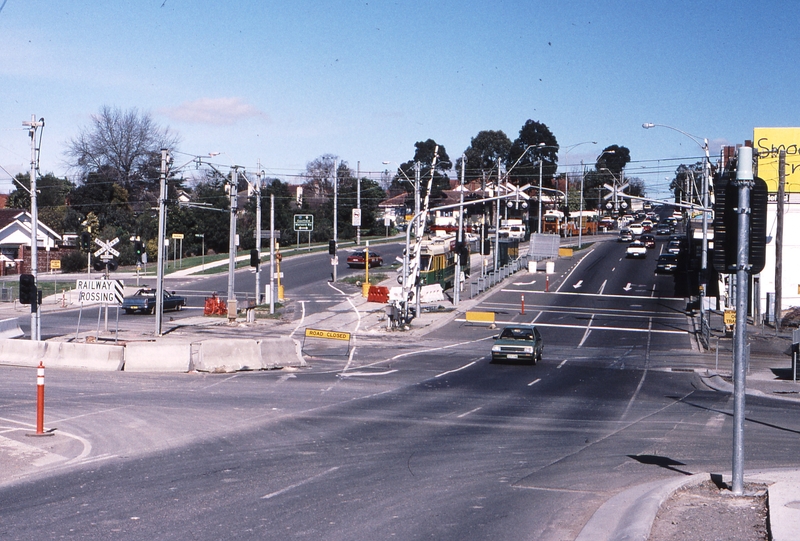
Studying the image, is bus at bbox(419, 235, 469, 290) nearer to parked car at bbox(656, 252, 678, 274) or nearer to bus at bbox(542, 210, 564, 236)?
parked car at bbox(656, 252, 678, 274)

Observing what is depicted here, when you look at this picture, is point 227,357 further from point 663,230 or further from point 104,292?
point 663,230

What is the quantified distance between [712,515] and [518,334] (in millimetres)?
22519

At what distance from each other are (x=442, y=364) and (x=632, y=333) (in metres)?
17.2

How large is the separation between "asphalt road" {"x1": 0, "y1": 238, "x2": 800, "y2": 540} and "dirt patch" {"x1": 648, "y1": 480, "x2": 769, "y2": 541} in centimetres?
111

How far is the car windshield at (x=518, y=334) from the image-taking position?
3164 centimetres

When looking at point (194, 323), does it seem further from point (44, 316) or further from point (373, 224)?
point (373, 224)

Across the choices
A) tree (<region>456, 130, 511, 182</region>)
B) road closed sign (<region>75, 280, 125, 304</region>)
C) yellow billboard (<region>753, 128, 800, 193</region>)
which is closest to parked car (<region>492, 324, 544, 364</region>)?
road closed sign (<region>75, 280, 125, 304</region>)

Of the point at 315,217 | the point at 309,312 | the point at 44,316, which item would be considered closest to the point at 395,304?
the point at 309,312

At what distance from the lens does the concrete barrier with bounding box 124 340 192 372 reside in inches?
1016

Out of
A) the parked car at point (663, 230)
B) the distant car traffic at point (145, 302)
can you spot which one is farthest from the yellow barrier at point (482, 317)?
the parked car at point (663, 230)

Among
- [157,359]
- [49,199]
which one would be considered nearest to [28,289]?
[157,359]

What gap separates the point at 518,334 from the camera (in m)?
31.8

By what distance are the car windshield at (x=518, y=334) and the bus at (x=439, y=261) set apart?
75.0 ft

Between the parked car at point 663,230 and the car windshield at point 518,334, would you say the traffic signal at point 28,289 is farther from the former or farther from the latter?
the parked car at point 663,230
